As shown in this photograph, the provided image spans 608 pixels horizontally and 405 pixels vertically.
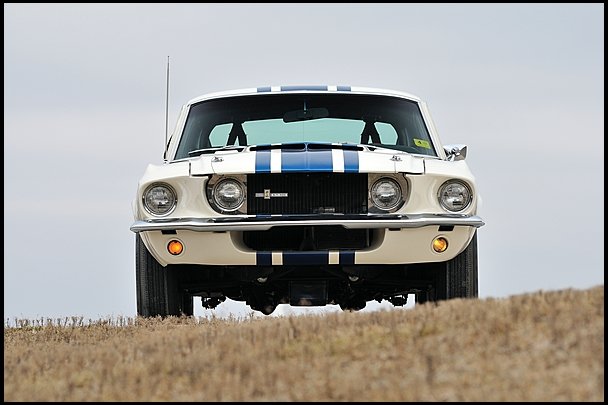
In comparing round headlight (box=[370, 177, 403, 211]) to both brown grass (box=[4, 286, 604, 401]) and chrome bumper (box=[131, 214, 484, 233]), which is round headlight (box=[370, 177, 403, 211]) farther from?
brown grass (box=[4, 286, 604, 401])

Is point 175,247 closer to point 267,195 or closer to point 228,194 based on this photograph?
point 228,194

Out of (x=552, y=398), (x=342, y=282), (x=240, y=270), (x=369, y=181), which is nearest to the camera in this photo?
(x=552, y=398)

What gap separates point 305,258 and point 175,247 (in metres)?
0.95

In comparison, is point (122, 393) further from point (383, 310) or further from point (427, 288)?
point (427, 288)

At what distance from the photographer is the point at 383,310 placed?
588cm

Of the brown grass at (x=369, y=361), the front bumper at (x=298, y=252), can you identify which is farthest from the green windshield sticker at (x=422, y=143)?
the brown grass at (x=369, y=361)

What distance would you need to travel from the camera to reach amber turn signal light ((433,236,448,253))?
7.75 meters

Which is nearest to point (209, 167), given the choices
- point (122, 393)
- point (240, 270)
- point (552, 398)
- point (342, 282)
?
point (240, 270)

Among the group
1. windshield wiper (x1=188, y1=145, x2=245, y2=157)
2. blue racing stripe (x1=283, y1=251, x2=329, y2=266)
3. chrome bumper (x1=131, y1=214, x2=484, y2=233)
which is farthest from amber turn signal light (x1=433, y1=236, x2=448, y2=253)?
windshield wiper (x1=188, y1=145, x2=245, y2=157)

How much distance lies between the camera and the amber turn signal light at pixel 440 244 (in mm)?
7750

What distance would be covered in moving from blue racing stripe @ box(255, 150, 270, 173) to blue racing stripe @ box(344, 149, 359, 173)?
0.55 meters

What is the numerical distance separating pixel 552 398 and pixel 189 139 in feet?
17.5

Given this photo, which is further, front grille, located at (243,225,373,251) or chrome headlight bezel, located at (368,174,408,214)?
front grille, located at (243,225,373,251)

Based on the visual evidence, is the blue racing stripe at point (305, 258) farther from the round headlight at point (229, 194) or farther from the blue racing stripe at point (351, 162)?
the blue racing stripe at point (351, 162)
